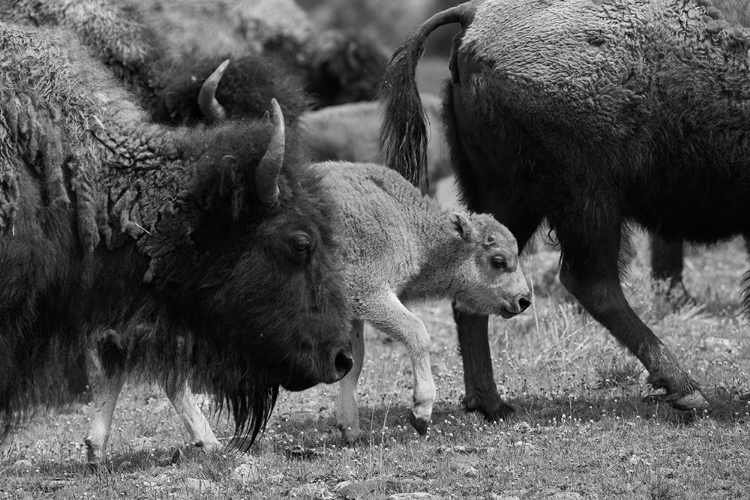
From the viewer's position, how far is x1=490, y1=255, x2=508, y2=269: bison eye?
20.9 ft

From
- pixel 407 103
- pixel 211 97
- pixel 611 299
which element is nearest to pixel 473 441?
pixel 611 299

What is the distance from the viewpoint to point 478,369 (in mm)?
6605

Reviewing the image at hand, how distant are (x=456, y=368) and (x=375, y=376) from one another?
588mm

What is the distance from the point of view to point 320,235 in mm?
4656

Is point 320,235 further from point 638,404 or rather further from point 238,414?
point 638,404

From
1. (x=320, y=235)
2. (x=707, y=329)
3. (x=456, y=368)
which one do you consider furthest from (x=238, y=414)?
(x=707, y=329)

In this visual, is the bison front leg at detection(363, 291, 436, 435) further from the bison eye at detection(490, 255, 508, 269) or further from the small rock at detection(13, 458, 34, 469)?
the small rock at detection(13, 458, 34, 469)

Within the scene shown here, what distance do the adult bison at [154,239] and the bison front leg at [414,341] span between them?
1253 mm

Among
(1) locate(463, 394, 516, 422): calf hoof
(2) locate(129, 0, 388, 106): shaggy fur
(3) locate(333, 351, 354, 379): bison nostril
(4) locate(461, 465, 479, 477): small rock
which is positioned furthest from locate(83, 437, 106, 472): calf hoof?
(2) locate(129, 0, 388, 106): shaggy fur

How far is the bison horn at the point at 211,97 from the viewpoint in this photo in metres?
7.88

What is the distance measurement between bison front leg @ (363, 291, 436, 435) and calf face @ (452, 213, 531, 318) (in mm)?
557

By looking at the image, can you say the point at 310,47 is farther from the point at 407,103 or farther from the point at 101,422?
the point at 101,422

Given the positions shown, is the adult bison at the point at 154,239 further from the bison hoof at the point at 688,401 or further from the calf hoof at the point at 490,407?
the bison hoof at the point at 688,401

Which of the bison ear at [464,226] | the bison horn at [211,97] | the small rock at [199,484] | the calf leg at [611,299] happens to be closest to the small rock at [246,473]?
the small rock at [199,484]
